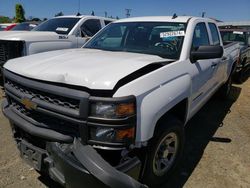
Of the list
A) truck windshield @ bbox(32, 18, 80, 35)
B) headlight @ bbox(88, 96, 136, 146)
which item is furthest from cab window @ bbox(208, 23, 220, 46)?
truck windshield @ bbox(32, 18, 80, 35)

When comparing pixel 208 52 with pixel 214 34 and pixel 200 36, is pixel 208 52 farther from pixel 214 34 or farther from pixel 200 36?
pixel 214 34

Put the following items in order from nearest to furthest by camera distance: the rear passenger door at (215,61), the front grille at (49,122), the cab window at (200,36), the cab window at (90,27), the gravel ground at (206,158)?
the front grille at (49,122)
the gravel ground at (206,158)
the cab window at (200,36)
the rear passenger door at (215,61)
the cab window at (90,27)

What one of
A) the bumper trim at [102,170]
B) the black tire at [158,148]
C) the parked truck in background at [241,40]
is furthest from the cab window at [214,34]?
the parked truck in background at [241,40]

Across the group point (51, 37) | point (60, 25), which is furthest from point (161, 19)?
point (60, 25)

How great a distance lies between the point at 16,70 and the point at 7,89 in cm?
34

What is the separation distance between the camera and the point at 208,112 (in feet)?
20.1

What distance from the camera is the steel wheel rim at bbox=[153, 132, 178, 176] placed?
305cm

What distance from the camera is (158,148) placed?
9.75 feet

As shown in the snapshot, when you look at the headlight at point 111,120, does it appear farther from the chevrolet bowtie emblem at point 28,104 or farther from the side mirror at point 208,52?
the side mirror at point 208,52

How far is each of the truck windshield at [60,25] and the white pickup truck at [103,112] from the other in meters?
4.43

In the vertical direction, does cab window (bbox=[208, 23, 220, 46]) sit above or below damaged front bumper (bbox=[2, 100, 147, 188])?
above

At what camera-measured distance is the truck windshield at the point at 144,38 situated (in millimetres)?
3754

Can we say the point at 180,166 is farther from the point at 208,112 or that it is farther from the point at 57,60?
the point at 208,112

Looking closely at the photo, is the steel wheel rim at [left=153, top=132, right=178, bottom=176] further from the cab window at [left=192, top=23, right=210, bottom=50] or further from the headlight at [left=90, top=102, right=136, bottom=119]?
the cab window at [left=192, top=23, right=210, bottom=50]
